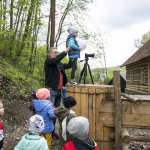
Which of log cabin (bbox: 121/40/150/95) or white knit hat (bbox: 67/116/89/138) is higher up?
log cabin (bbox: 121/40/150/95)

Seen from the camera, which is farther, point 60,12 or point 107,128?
point 60,12

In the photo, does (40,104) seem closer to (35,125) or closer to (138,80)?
(35,125)

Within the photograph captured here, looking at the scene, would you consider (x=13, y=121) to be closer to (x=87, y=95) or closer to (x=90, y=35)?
(x=87, y=95)

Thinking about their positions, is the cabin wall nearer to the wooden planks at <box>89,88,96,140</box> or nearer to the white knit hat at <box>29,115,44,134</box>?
the wooden planks at <box>89,88,96,140</box>

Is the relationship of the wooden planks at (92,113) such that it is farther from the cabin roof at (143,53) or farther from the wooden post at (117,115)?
the cabin roof at (143,53)

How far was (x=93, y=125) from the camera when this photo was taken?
3.54m

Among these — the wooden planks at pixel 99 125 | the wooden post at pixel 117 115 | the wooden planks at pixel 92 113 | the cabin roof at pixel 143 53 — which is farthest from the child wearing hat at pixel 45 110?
the cabin roof at pixel 143 53

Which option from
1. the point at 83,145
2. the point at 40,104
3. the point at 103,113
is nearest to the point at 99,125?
the point at 103,113

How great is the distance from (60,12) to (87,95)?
1096 centimetres

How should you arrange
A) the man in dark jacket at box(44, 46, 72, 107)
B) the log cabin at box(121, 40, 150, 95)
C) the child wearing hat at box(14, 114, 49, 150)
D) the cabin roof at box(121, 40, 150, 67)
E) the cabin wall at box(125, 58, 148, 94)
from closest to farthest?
1. the child wearing hat at box(14, 114, 49, 150)
2. the man in dark jacket at box(44, 46, 72, 107)
3. the cabin roof at box(121, 40, 150, 67)
4. the log cabin at box(121, 40, 150, 95)
5. the cabin wall at box(125, 58, 148, 94)

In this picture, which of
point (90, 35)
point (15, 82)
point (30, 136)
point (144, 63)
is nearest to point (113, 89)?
point (30, 136)

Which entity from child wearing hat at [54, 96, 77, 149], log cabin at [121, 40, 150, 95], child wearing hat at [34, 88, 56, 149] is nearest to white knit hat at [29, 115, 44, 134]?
child wearing hat at [54, 96, 77, 149]

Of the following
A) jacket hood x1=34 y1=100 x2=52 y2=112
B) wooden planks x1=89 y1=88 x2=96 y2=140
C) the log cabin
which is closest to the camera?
jacket hood x1=34 y1=100 x2=52 y2=112

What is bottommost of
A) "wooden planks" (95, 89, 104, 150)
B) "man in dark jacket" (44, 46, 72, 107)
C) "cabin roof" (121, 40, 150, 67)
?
"wooden planks" (95, 89, 104, 150)
